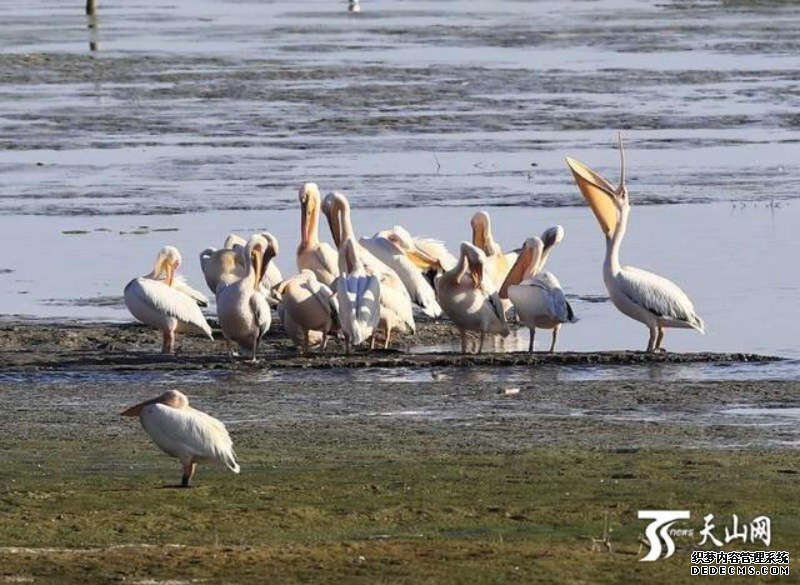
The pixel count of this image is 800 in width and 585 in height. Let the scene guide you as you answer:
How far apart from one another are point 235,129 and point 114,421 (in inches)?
724

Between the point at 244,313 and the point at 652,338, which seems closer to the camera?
the point at 244,313

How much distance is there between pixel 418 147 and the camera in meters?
28.0

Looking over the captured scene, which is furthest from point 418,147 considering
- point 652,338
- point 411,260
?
point 652,338

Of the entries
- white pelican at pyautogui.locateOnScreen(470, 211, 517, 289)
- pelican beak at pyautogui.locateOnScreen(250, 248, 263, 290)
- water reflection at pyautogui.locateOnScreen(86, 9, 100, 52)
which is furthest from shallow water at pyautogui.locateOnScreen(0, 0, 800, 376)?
pelican beak at pyautogui.locateOnScreen(250, 248, 263, 290)

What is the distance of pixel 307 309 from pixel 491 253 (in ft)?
10.5

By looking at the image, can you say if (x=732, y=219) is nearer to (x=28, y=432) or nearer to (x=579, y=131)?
(x=579, y=131)

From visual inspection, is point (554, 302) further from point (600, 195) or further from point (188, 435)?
point (188, 435)

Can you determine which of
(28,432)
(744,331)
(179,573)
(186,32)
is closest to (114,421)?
(28,432)

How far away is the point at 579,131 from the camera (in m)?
29.4

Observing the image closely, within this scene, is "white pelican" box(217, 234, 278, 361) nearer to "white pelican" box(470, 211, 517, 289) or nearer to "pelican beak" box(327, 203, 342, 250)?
"white pelican" box(470, 211, 517, 289)

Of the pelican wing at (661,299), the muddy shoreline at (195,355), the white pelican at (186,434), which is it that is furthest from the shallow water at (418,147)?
the white pelican at (186,434)

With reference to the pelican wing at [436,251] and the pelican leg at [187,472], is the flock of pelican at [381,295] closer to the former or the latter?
the pelican wing at [436,251]

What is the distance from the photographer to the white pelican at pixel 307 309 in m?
15.0

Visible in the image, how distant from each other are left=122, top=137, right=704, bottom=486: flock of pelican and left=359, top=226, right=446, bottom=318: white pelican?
0.04 ft
